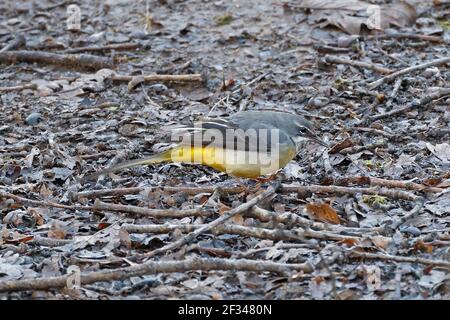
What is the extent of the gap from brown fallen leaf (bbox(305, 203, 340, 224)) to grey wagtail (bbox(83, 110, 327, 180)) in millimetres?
888

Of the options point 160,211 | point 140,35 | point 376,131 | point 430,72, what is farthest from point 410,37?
point 160,211

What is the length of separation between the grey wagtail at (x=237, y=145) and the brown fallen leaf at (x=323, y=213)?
2.91 ft

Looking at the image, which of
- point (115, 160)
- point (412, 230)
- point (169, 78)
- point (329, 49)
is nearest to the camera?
point (412, 230)

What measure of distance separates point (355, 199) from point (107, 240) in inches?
81.3

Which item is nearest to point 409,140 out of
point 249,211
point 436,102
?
point 436,102

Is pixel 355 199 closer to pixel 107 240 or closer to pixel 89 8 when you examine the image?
pixel 107 240

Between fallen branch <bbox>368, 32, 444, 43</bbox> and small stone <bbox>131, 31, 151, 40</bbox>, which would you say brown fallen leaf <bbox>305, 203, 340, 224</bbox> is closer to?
fallen branch <bbox>368, 32, 444, 43</bbox>

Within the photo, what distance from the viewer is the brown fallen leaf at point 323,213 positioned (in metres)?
6.41

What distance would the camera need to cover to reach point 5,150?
8492mm

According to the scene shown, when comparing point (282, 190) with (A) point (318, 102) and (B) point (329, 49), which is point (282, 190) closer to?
(A) point (318, 102)

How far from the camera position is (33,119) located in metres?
9.34

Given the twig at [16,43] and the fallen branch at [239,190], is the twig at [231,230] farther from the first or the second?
the twig at [16,43]

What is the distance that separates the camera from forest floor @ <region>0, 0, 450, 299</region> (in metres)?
5.65

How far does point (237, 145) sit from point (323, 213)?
3.89ft
